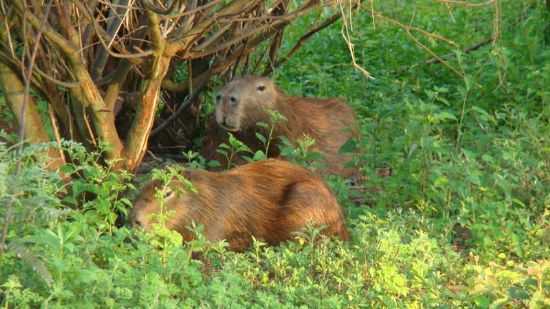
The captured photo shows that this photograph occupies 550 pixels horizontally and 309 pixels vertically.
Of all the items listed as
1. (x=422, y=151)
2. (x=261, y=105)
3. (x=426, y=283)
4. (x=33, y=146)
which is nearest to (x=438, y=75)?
(x=261, y=105)

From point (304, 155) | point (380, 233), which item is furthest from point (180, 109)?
point (380, 233)

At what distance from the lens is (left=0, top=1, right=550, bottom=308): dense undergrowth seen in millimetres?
4441

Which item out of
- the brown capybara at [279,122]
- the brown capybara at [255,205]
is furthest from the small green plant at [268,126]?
the brown capybara at [255,205]

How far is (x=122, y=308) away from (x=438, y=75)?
5226mm

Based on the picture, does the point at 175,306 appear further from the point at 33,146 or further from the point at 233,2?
the point at 233,2

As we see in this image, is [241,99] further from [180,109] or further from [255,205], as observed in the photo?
[255,205]

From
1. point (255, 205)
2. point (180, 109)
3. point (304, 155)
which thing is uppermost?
point (180, 109)

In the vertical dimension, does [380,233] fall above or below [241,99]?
below

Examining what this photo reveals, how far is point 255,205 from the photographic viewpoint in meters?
6.15

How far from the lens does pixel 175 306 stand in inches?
174

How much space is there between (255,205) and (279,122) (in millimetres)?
1630

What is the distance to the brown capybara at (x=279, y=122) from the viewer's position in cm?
752

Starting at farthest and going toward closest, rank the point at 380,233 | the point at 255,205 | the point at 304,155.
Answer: the point at 304,155 → the point at 255,205 → the point at 380,233

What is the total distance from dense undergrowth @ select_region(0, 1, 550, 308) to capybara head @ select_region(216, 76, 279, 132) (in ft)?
2.48
